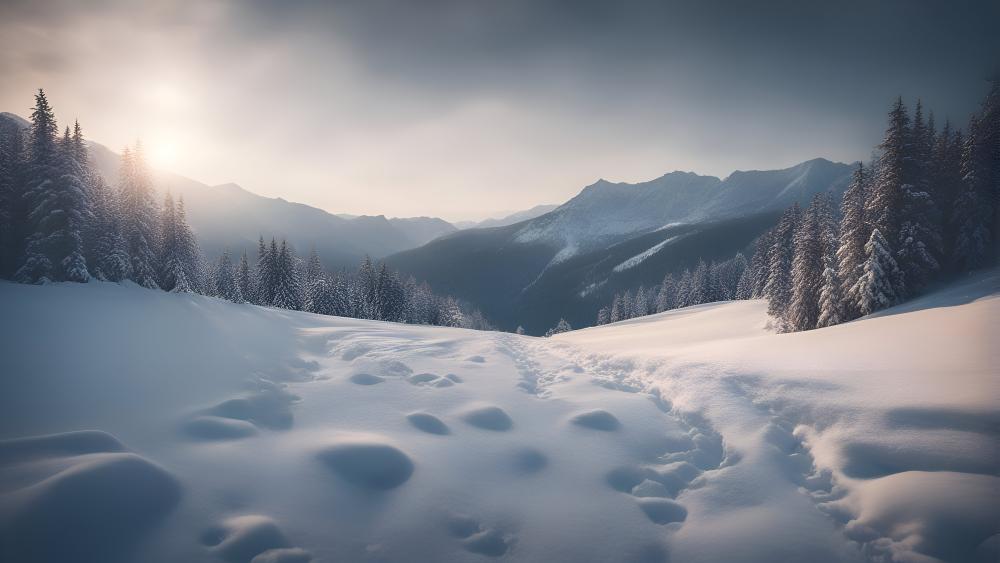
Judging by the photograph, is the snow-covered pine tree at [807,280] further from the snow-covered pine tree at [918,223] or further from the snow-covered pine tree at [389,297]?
the snow-covered pine tree at [389,297]

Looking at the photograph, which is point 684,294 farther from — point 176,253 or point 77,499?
point 77,499

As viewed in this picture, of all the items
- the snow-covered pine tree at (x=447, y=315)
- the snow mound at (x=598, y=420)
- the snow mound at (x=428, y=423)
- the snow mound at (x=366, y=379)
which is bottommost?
the snow-covered pine tree at (x=447, y=315)

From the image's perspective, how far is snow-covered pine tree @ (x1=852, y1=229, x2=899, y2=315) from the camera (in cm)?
2009

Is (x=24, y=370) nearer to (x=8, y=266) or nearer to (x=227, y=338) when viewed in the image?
(x=227, y=338)

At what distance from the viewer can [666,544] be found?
4.89 metres

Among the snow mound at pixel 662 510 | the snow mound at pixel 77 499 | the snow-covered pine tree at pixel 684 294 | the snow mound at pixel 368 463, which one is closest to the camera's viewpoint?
the snow mound at pixel 77 499

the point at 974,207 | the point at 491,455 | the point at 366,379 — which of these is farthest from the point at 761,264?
the point at 491,455

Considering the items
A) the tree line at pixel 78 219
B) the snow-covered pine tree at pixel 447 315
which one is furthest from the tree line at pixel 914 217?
the snow-covered pine tree at pixel 447 315

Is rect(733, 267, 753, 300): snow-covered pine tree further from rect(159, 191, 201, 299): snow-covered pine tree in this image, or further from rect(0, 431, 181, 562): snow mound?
rect(159, 191, 201, 299): snow-covered pine tree

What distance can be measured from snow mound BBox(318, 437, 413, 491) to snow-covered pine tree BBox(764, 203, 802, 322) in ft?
106

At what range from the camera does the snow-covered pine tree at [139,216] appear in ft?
88.5

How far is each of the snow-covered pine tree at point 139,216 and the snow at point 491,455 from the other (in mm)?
18824

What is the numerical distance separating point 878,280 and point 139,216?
52202mm

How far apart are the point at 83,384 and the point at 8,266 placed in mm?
18773
